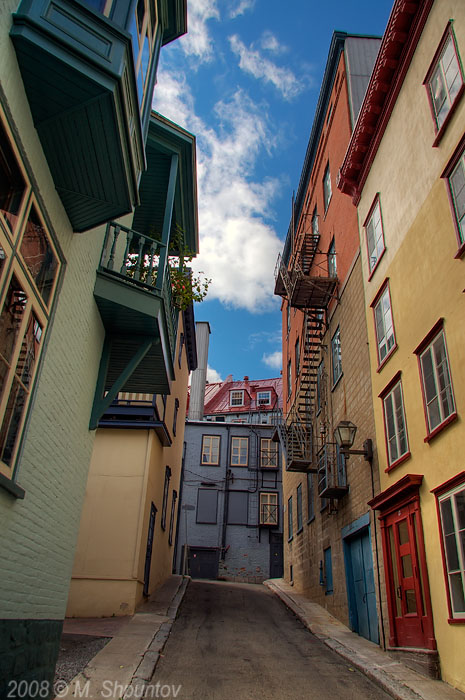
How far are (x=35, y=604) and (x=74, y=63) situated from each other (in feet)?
18.7

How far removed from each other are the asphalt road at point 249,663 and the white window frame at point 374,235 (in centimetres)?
854

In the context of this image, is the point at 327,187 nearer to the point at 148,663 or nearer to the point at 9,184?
the point at 9,184

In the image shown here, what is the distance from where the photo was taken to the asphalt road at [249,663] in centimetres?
727

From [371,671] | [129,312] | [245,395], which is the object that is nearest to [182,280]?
[129,312]

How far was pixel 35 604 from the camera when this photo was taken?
19.4 feet

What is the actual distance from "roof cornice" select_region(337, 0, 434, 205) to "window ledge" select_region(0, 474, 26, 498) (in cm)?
1173

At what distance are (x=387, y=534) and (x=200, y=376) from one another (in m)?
30.7

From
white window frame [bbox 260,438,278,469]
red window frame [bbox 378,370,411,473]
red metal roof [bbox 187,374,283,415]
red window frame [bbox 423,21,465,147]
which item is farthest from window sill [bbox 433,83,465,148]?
red metal roof [bbox 187,374,283,415]

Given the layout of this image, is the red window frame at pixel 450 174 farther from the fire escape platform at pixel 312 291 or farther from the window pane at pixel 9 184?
the fire escape platform at pixel 312 291

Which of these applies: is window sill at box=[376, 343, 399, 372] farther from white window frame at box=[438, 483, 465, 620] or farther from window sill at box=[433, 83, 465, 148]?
window sill at box=[433, 83, 465, 148]

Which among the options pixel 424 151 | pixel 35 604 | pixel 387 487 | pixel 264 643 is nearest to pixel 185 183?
pixel 424 151

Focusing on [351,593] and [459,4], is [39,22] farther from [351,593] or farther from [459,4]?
[351,593]

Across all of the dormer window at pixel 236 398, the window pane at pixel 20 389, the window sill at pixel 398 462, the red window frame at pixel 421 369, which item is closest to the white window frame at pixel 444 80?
the red window frame at pixel 421 369

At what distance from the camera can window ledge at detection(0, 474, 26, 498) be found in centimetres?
492
